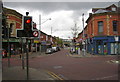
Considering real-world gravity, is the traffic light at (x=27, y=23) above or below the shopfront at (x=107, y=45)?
above

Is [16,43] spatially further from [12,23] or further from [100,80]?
[100,80]

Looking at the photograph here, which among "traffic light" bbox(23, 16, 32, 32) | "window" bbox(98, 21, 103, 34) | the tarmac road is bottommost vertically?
the tarmac road

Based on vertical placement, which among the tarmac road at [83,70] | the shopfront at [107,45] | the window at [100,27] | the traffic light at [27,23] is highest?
the window at [100,27]

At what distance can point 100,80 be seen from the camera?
7.99m

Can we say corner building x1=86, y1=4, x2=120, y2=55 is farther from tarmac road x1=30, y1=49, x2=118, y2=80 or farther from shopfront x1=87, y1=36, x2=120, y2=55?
tarmac road x1=30, y1=49, x2=118, y2=80

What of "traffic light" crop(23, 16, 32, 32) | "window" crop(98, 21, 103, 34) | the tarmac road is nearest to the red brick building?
"window" crop(98, 21, 103, 34)

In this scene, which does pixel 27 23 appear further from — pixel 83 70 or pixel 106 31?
pixel 106 31

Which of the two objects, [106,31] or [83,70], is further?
[106,31]

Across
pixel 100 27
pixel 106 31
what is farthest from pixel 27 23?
pixel 100 27

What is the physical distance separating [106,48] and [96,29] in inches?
171

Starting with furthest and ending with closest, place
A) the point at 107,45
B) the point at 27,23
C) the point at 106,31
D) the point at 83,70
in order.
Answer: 1. the point at 106,31
2. the point at 107,45
3. the point at 83,70
4. the point at 27,23

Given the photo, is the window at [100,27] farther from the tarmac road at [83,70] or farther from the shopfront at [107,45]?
the tarmac road at [83,70]

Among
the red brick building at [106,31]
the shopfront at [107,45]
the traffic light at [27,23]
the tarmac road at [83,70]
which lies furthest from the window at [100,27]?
the traffic light at [27,23]

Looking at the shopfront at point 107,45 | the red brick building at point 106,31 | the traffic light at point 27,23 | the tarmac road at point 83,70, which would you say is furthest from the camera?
the red brick building at point 106,31
